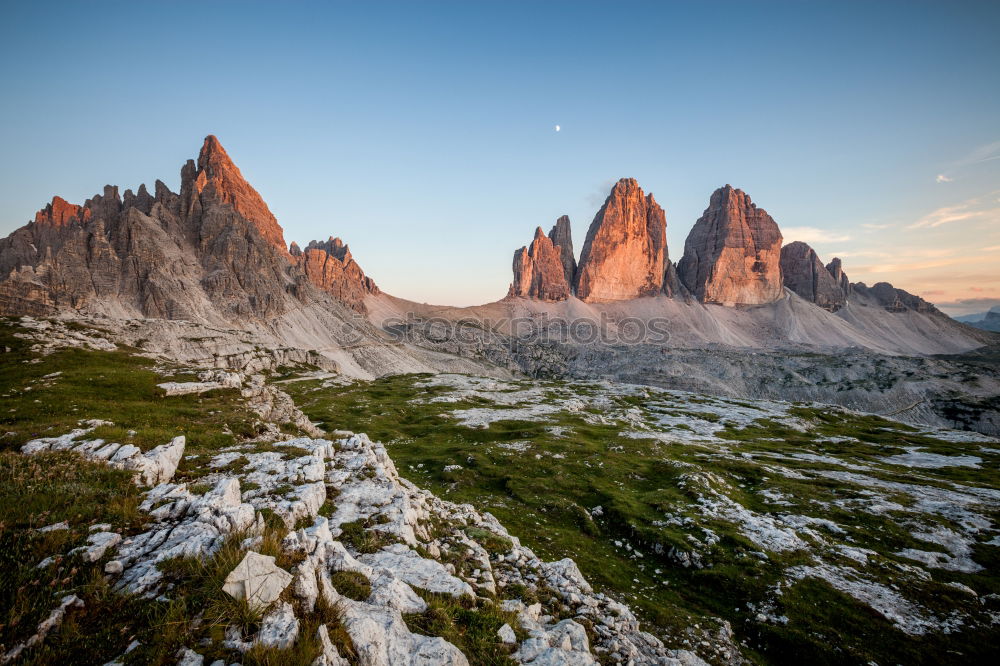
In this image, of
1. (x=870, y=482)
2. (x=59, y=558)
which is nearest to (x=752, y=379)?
(x=870, y=482)

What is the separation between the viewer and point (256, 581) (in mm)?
7336

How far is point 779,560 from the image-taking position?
22.8 metres

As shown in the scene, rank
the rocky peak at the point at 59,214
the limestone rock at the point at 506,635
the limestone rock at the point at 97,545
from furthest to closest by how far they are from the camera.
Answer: the rocky peak at the point at 59,214, the limestone rock at the point at 506,635, the limestone rock at the point at 97,545

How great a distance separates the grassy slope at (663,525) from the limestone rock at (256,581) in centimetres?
1652

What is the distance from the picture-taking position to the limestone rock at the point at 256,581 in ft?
23.1

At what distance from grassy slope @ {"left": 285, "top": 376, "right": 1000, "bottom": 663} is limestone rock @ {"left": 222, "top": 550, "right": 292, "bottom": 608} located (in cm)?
1652

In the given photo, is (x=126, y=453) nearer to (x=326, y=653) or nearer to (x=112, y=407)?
(x=326, y=653)

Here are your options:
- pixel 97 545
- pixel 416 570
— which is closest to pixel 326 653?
pixel 416 570

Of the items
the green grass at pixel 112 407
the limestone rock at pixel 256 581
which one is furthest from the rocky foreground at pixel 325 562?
the green grass at pixel 112 407

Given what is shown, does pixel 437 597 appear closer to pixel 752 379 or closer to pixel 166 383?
pixel 166 383

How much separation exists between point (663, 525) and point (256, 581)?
26900mm

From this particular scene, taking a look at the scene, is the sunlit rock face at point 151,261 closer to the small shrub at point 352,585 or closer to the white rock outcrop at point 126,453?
the white rock outcrop at point 126,453

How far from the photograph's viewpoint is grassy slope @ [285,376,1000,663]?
1717 cm

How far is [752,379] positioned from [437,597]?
191 m
